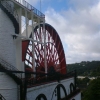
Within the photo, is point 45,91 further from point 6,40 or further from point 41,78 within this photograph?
point 6,40

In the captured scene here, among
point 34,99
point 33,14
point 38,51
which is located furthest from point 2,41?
point 38,51

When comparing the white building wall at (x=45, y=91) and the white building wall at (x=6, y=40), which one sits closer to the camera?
the white building wall at (x=45, y=91)

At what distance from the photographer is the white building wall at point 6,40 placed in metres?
13.0

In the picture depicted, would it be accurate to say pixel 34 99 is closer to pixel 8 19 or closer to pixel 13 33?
pixel 13 33

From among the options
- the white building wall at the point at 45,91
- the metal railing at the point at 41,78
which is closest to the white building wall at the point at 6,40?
the metal railing at the point at 41,78

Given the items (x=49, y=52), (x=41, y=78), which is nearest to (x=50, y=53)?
(x=49, y=52)

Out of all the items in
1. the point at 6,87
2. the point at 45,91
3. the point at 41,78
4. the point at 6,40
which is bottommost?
the point at 45,91

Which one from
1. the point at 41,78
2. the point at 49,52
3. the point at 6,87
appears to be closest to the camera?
the point at 6,87

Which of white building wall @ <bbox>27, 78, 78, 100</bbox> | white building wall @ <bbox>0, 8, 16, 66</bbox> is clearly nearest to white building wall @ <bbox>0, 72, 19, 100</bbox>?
white building wall @ <bbox>27, 78, 78, 100</bbox>

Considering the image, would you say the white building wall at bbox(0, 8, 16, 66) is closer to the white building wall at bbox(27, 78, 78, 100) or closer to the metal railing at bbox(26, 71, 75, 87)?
the metal railing at bbox(26, 71, 75, 87)

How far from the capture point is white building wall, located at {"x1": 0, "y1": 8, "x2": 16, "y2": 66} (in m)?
13.0

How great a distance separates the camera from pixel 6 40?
13125 mm

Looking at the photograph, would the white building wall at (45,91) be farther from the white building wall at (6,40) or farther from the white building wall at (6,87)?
the white building wall at (6,40)

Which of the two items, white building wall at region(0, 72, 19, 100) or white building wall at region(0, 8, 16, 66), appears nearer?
white building wall at region(0, 72, 19, 100)
